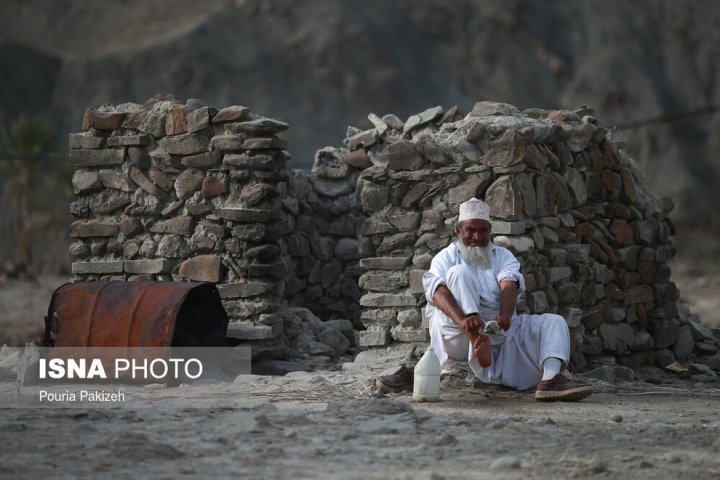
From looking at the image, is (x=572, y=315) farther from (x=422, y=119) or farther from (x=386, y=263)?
(x=422, y=119)

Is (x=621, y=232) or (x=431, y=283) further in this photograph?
(x=621, y=232)

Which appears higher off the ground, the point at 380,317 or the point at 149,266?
the point at 149,266

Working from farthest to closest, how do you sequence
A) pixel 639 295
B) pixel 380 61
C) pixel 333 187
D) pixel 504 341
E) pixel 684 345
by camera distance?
pixel 380 61, pixel 333 187, pixel 684 345, pixel 639 295, pixel 504 341

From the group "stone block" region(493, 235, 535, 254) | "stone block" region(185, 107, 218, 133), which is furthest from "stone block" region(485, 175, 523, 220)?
"stone block" region(185, 107, 218, 133)

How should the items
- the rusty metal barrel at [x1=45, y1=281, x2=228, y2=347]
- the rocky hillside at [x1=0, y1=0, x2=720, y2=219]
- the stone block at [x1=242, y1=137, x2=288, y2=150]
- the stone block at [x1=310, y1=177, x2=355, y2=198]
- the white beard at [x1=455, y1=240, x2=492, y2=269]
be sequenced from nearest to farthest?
the white beard at [x1=455, y1=240, x2=492, y2=269] → the rusty metal barrel at [x1=45, y1=281, x2=228, y2=347] → the stone block at [x1=242, y1=137, x2=288, y2=150] → the stone block at [x1=310, y1=177, x2=355, y2=198] → the rocky hillside at [x1=0, y1=0, x2=720, y2=219]

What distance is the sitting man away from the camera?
6.87 meters

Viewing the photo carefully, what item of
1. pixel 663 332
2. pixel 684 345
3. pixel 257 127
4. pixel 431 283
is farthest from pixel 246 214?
pixel 684 345

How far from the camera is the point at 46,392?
7223 millimetres

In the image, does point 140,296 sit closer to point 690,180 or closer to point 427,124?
point 427,124

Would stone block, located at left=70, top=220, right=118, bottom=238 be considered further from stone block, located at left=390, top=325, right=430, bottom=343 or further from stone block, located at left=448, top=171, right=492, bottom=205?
stone block, located at left=448, top=171, right=492, bottom=205

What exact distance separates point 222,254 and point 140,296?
87 cm

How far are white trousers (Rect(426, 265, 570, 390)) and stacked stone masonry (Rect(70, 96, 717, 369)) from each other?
0.64 m

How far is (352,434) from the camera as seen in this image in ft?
17.9

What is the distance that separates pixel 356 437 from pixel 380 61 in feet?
72.0
